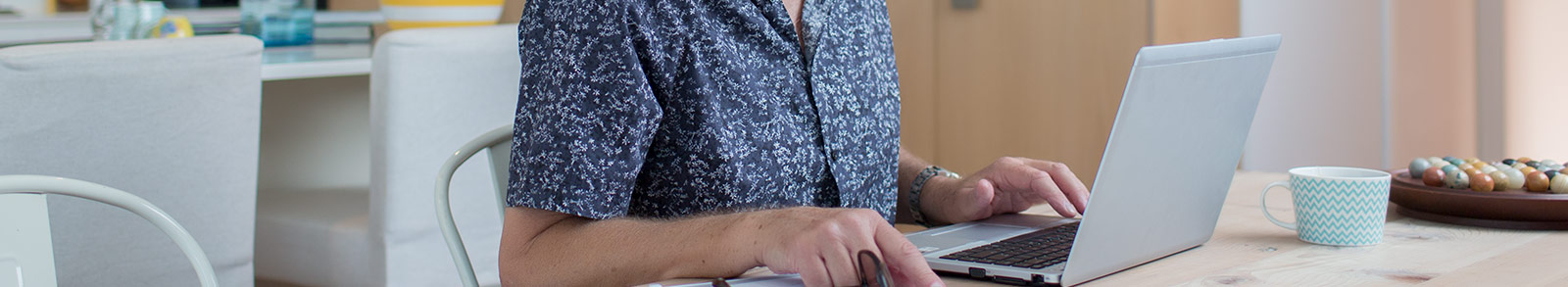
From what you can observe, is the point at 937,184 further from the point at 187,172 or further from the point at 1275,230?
the point at 187,172

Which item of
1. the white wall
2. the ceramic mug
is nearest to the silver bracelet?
the ceramic mug

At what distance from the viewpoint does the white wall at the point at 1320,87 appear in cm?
245

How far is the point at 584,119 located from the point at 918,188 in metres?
0.43

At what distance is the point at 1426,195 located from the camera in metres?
1.06

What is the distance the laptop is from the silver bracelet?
251 millimetres

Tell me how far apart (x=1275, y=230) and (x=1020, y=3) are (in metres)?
1.80

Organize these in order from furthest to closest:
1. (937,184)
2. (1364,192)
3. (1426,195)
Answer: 1. (937,184)
2. (1426,195)
3. (1364,192)

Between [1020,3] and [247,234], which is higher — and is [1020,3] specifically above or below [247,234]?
above

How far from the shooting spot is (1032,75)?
2.80 meters

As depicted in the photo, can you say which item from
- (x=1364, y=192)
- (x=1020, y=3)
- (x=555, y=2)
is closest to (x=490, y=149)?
(x=555, y=2)

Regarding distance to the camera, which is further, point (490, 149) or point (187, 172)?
point (187, 172)

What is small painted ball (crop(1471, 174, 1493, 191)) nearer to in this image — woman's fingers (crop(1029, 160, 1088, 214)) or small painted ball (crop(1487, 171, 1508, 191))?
small painted ball (crop(1487, 171, 1508, 191))

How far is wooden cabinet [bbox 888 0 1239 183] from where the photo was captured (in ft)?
A: 8.46

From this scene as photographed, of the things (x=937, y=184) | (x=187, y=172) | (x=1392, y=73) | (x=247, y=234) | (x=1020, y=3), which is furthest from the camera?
(x=1020, y=3)
